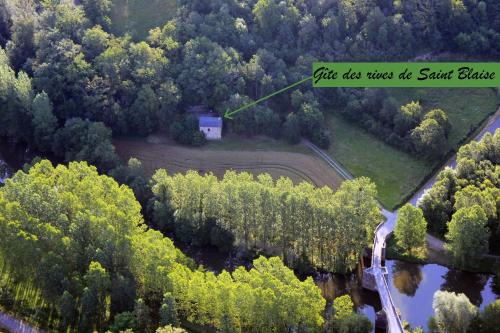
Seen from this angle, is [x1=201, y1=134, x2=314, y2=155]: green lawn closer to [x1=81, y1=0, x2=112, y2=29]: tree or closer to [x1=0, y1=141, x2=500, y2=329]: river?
[x1=0, y1=141, x2=500, y2=329]: river

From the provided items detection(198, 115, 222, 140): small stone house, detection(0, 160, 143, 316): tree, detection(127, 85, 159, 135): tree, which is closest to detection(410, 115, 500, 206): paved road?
detection(198, 115, 222, 140): small stone house

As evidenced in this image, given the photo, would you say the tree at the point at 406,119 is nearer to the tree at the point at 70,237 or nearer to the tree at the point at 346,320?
the tree at the point at 346,320

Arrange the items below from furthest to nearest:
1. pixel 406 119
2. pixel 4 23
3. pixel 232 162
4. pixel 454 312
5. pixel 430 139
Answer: pixel 4 23 → pixel 406 119 → pixel 232 162 → pixel 430 139 → pixel 454 312

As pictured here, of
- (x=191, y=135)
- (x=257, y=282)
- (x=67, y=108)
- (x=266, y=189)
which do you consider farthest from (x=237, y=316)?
(x=67, y=108)

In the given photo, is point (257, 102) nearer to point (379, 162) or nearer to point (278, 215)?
point (379, 162)

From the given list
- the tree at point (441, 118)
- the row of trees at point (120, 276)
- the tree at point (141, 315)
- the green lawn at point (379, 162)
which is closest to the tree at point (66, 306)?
the row of trees at point (120, 276)

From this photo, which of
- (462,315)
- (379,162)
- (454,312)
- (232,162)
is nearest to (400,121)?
(379,162)
